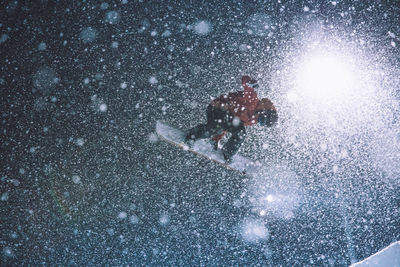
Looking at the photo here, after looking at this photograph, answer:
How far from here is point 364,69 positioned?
3.10 metres

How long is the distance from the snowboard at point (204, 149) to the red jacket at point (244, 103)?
0.62m

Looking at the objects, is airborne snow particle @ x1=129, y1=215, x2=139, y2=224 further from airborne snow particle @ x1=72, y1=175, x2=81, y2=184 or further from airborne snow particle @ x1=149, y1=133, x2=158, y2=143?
airborne snow particle @ x1=149, y1=133, x2=158, y2=143

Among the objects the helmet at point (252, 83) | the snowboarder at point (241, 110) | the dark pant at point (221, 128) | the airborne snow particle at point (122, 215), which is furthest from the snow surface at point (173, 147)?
the helmet at point (252, 83)

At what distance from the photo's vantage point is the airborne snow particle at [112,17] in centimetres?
283

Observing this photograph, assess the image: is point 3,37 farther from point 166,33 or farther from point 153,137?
point 153,137

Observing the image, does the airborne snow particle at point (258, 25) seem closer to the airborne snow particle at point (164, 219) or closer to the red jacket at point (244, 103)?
the red jacket at point (244, 103)

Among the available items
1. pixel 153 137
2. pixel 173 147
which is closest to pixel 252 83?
pixel 173 147

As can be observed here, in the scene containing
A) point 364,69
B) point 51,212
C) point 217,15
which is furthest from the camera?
point 364,69

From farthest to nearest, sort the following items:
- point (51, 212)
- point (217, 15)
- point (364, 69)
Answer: point (364, 69), point (217, 15), point (51, 212)

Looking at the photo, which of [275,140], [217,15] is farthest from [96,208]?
[217,15]

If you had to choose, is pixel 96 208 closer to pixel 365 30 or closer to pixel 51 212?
pixel 51 212

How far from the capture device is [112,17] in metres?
2.83

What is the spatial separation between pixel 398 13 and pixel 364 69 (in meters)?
0.99

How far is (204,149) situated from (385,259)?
1.95 m
